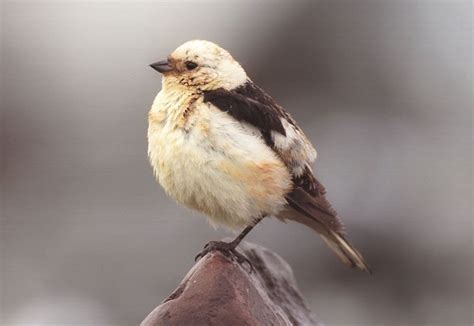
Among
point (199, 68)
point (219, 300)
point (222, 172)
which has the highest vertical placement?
point (199, 68)

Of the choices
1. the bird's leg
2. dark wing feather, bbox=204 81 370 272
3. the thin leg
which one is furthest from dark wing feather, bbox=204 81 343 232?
the bird's leg

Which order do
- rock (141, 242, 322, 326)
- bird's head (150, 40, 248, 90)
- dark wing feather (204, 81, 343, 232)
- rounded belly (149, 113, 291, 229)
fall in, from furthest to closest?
bird's head (150, 40, 248, 90), dark wing feather (204, 81, 343, 232), rounded belly (149, 113, 291, 229), rock (141, 242, 322, 326)

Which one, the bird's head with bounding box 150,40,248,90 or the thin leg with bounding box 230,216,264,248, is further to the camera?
the bird's head with bounding box 150,40,248,90

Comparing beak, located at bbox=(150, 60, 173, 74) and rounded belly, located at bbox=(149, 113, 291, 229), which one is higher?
beak, located at bbox=(150, 60, 173, 74)

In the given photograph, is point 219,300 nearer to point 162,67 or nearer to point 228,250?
point 228,250

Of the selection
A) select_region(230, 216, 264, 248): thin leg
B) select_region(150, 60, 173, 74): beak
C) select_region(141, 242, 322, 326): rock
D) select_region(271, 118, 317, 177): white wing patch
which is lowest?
select_region(141, 242, 322, 326): rock

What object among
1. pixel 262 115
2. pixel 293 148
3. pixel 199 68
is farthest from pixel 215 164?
pixel 199 68

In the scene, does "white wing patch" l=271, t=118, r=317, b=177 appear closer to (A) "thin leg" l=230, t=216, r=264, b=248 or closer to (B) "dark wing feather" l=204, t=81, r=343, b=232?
(B) "dark wing feather" l=204, t=81, r=343, b=232

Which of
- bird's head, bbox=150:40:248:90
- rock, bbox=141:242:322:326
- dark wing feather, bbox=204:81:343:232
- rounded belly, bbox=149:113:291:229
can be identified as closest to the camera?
rock, bbox=141:242:322:326
